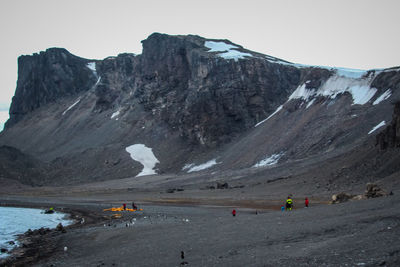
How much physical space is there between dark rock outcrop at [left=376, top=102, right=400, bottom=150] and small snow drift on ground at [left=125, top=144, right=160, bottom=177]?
6527cm

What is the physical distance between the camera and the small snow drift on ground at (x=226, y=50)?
113938 millimetres

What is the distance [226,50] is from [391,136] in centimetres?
8666

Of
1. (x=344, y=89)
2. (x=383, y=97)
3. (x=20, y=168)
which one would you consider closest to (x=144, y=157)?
(x=20, y=168)

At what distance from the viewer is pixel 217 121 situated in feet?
346

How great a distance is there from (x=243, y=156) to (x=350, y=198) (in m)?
56.4

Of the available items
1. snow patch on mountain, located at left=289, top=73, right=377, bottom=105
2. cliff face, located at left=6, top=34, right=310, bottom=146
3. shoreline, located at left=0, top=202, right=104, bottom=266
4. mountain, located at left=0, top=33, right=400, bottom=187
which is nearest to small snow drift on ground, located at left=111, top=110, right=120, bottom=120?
mountain, located at left=0, top=33, right=400, bottom=187

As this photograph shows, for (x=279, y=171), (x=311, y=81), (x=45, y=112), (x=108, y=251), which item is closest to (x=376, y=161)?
(x=279, y=171)

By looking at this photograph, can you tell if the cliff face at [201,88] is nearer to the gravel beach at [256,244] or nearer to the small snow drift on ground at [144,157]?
the small snow drift on ground at [144,157]

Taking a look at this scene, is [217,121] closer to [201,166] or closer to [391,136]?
[201,166]

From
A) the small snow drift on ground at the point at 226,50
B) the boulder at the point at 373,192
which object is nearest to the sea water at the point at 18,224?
the boulder at the point at 373,192

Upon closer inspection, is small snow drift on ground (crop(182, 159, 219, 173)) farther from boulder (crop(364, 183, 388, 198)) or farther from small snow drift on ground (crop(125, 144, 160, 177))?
boulder (crop(364, 183, 388, 198))

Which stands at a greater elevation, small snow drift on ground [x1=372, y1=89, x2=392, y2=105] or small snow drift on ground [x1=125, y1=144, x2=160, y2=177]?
small snow drift on ground [x1=372, y1=89, x2=392, y2=105]

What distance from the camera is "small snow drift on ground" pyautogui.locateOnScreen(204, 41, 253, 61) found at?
113938mm

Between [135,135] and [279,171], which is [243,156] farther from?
[135,135]
